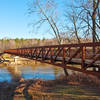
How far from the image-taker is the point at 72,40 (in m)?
13.6

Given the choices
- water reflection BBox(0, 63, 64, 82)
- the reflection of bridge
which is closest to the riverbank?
the reflection of bridge

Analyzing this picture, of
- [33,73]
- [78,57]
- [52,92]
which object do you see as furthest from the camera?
[33,73]

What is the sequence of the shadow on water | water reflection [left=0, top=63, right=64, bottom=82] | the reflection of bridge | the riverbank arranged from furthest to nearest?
1. water reflection [left=0, top=63, right=64, bottom=82]
2. the shadow on water
3. the riverbank
4. the reflection of bridge

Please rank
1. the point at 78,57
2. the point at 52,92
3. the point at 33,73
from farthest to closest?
the point at 33,73 → the point at 52,92 → the point at 78,57

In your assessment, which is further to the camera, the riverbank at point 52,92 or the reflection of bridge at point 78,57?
the riverbank at point 52,92

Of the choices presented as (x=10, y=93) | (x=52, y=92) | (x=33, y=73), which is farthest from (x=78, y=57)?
(x=33, y=73)

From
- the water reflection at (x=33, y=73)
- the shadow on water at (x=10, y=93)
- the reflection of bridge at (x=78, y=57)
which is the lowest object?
the water reflection at (x=33, y=73)

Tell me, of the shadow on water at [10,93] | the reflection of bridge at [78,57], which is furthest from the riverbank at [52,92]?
the reflection of bridge at [78,57]

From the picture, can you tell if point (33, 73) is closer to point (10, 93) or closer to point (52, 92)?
point (10, 93)

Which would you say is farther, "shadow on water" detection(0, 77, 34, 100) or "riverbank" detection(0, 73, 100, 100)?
"shadow on water" detection(0, 77, 34, 100)

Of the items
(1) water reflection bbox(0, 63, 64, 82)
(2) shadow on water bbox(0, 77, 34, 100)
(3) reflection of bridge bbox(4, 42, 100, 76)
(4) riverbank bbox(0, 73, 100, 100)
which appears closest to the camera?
(3) reflection of bridge bbox(4, 42, 100, 76)

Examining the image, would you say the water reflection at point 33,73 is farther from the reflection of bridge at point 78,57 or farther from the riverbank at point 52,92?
the reflection of bridge at point 78,57

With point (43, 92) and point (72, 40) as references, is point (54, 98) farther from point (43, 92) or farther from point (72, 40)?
point (72, 40)

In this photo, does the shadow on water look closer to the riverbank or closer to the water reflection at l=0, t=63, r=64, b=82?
the riverbank
